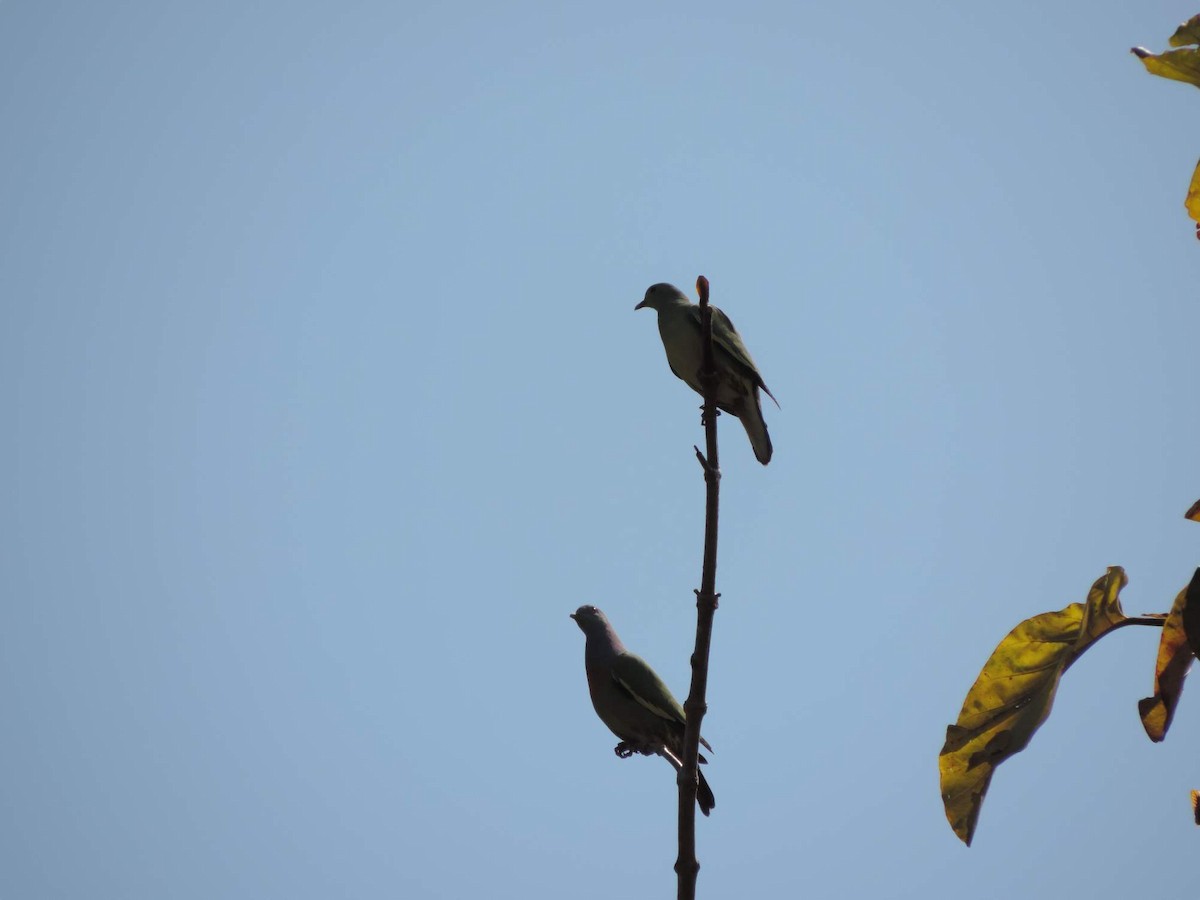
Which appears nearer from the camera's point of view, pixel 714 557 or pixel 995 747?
pixel 995 747

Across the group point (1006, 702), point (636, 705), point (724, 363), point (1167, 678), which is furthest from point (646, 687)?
point (1167, 678)

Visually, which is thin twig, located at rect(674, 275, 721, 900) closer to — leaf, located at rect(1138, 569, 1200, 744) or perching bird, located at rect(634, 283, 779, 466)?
leaf, located at rect(1138, 569, 1200, 744)

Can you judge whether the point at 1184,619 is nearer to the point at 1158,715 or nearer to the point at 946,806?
the point at 1158,715

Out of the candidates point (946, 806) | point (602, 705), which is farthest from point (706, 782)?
point (946, 806)

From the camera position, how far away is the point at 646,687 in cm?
670

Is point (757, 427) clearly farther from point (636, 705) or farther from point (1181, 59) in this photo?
point (1181, 59)

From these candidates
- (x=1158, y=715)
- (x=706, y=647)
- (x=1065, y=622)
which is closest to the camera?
(x=1158, y=715)

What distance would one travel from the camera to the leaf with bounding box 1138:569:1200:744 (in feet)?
7.41

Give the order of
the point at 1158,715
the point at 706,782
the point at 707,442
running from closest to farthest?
the point at 1158,715, the point at 707,442, the point at 706,782

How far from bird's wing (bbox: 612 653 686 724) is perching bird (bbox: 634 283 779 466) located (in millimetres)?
1441

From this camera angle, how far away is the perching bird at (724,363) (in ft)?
21.7

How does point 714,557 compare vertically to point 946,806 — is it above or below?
above

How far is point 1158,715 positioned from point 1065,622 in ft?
0.87

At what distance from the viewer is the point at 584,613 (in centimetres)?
762
